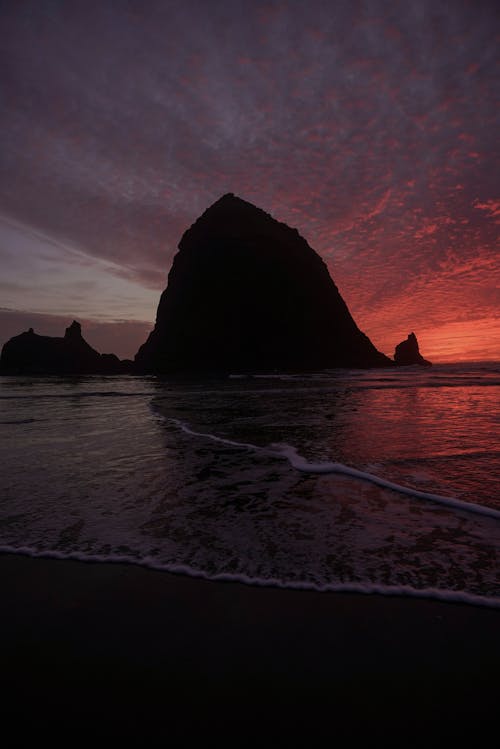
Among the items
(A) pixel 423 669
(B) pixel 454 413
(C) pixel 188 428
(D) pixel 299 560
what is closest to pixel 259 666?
(A) pixel 423 669

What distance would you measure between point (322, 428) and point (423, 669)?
21.9 ft

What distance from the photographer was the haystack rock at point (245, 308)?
94750 millimetres

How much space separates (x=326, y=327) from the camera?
10375 centimetres

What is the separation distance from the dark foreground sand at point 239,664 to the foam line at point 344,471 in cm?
161

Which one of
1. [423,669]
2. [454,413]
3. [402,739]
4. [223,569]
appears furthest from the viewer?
[454,413]

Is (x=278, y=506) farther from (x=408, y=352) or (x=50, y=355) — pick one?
(x=408, y=352)

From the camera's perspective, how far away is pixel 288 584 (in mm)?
2410

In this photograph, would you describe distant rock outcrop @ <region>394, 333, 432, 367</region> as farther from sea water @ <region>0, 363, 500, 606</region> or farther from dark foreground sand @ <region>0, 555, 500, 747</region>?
dark foreground sand @ <region>0, 555, 500, 747</region>

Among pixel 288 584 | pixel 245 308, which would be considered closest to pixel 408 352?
pixel 245 308

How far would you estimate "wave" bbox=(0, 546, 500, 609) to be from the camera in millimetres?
2236

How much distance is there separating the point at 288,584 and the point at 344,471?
2.73m

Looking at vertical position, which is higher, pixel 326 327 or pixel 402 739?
pixel 326 327

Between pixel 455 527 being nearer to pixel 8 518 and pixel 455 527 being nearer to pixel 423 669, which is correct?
pixel 423 669

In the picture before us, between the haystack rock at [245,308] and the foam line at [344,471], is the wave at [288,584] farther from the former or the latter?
the haystack rock at [245,308]
